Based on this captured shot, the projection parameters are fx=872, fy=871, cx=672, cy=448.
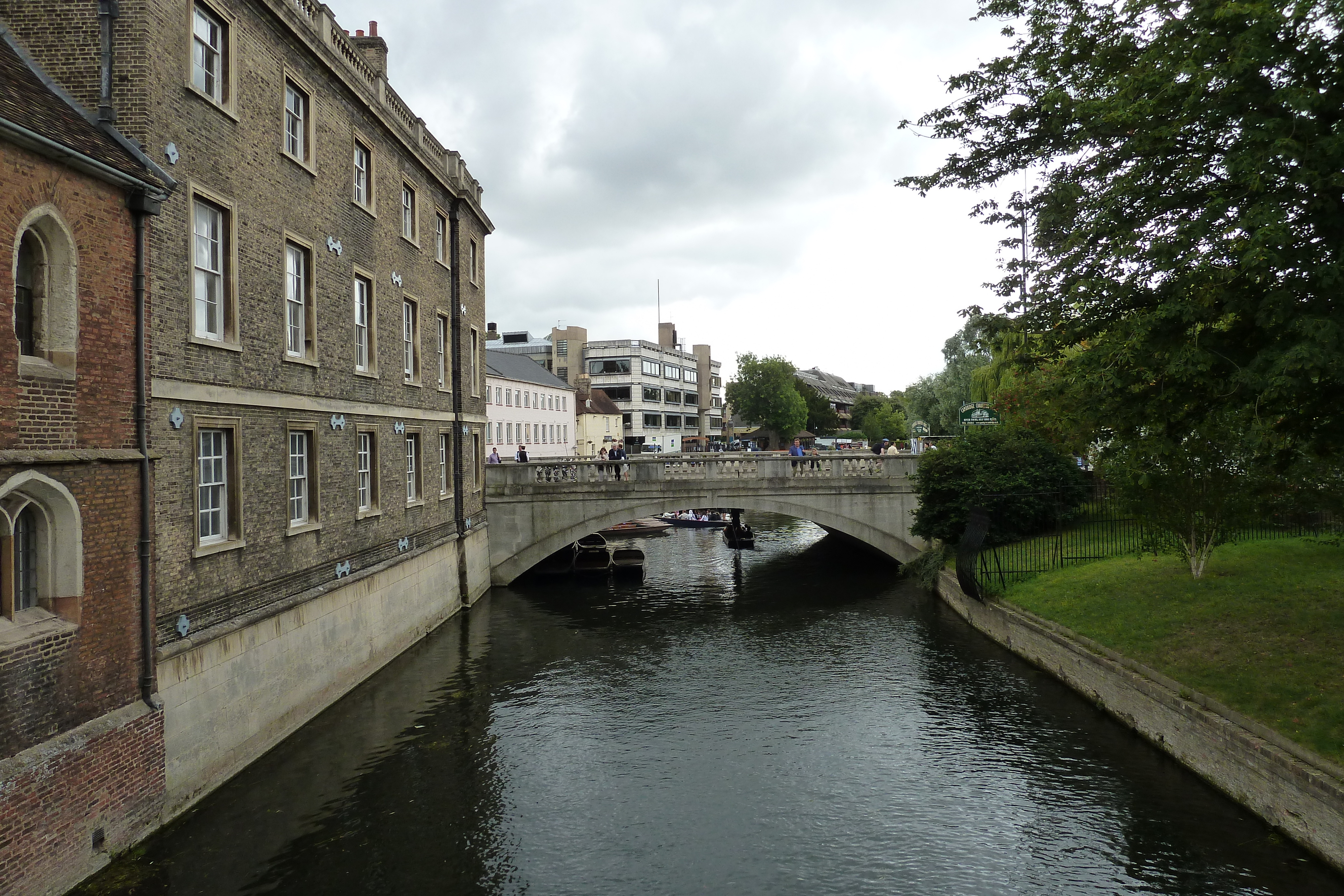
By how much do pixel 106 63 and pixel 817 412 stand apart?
11128 centimetres

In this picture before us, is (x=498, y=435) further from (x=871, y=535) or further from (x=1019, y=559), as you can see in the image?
(x=1019, y=559)

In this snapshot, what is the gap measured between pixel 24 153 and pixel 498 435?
5413 centimetres

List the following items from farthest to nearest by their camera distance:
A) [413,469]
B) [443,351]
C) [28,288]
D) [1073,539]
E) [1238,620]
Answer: [1073,539] < [443,351] < [413,469] < [1238,620] < [28,288]

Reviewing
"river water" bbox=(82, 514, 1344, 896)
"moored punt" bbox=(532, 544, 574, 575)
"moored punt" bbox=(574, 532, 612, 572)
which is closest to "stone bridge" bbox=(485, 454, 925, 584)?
"moored punt" bbox=(532, 544, 574, 575)

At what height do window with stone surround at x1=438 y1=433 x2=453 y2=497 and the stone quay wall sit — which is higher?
window with stone surround at x1=438 y1=433 x2=453 y2=497

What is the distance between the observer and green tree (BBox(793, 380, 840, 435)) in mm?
119312

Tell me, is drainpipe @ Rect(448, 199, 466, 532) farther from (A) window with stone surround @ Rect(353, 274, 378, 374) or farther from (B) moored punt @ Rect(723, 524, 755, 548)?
(B) moored punt @ Rect(723, 524, 755, 548)

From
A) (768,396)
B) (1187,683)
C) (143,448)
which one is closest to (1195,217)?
(1187,683)

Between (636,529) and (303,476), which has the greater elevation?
(303,476)

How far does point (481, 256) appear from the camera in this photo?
29969mm

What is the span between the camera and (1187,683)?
13.7 metres

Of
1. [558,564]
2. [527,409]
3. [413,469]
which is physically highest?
[527,409]

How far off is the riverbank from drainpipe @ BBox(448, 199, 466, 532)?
1518cm

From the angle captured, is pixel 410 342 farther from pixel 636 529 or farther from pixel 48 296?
pixel 636 529
